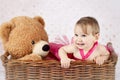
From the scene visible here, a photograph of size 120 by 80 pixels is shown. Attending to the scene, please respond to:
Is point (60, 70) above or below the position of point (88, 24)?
below

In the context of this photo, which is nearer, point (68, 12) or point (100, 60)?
point (100, 60)

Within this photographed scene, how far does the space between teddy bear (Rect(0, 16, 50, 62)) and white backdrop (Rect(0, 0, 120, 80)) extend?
0.43 meters

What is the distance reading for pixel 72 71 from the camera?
3.17ft

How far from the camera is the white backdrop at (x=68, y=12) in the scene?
1.50 m

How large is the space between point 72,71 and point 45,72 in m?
0.09

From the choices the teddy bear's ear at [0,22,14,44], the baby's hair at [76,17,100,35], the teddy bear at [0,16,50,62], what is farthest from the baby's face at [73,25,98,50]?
the teddy bear's ear at [0,22,14,44]

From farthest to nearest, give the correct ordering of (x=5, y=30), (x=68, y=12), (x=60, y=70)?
(x=68, y=12)
(x=5, y=30)
(x=60, y=70)

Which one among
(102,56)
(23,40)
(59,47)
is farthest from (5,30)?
(102,56)

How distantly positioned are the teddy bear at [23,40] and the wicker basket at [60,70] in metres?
0.05

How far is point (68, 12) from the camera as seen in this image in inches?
59.8

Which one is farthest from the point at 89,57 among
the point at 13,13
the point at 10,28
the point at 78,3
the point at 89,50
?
the point at 13,13

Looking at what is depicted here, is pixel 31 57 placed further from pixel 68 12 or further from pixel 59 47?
pixel 68 12

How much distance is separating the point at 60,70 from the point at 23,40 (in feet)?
0.61

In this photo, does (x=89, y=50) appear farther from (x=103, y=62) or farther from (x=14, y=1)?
(x=14, y=1)
